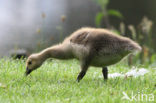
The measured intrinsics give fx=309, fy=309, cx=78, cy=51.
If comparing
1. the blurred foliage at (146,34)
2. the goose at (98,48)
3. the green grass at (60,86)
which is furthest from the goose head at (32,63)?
the blurred foliage at (146,34)

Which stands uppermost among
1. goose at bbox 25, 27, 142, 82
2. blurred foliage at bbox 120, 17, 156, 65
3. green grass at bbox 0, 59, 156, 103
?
goose at bbox 25, 27, 142, 82

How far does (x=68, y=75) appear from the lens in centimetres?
601

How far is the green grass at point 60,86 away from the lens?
163 inches

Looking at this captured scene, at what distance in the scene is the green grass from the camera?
415 centimetres

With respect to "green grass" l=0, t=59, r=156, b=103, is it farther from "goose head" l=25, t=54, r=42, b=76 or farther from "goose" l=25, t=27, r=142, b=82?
"goose" l=25, t=27, r=142, b=82

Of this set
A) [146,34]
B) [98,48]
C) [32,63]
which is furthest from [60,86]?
[146,34]

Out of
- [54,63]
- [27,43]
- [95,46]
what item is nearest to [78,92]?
[95,46]

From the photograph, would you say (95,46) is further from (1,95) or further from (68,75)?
(1,95)

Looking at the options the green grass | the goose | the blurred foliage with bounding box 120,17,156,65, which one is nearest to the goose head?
the green grass

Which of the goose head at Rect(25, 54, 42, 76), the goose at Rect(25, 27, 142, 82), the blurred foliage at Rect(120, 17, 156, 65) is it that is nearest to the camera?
the goose at Rect(25, 27, 142, 82)

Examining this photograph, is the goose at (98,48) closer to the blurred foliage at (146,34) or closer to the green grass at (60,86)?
the green grass at (60,86)

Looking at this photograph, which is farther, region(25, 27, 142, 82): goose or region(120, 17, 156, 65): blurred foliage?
region(120, 17, 156, 65): blurred foliage

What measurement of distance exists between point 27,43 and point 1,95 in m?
10.8

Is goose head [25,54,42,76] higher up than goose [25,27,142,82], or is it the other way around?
goose [25,27,142,82]
